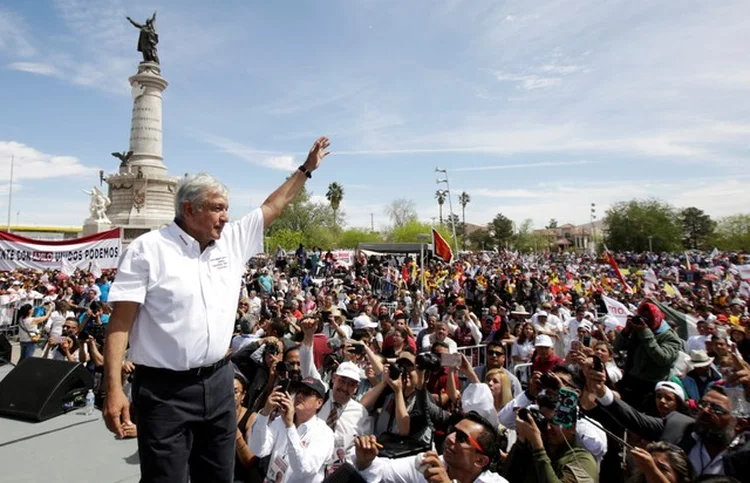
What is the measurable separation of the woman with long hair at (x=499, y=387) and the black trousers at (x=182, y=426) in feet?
11.1

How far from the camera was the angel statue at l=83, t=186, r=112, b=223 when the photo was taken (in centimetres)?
2847

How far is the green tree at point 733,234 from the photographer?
6197 centimetres

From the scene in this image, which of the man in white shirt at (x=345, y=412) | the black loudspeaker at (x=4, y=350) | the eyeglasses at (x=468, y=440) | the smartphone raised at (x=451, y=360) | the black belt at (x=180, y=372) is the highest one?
the black belt at (x=180, y=372)

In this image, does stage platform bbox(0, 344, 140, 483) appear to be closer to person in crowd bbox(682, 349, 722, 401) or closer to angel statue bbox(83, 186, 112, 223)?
person in crowd bbox(682, 349, 722, 401)

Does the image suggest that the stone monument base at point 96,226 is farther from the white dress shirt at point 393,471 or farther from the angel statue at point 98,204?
the white dress shirt at point 393,471

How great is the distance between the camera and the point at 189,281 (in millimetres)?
2076

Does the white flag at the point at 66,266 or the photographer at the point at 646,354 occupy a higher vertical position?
the white flag at the point at 66,266

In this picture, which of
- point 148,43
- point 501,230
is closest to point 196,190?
point 148,43

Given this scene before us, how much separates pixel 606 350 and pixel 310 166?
4650mm

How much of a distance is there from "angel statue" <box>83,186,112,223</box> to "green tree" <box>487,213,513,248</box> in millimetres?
74126

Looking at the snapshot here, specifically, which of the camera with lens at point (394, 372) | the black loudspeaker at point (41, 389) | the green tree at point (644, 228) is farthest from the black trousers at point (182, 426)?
the green tree at point (644, 228)

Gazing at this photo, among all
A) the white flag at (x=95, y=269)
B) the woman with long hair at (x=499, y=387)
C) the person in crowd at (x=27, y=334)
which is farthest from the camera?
the white flag at (x=95, y=269)

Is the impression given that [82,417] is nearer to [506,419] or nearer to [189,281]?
[189,281]

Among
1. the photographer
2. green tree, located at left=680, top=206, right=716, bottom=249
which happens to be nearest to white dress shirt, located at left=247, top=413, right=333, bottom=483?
the photographer
